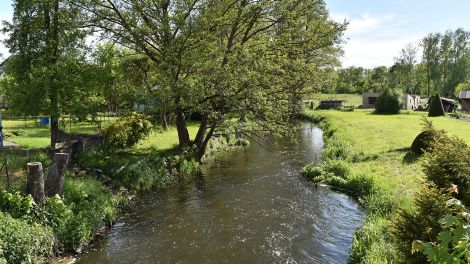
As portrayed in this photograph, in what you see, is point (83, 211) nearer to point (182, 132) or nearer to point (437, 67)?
point (182, 132)

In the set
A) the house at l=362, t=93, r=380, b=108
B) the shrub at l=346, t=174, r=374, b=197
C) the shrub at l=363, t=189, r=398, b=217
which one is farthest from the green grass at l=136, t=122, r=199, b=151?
the house at l=362, t=93, r=380, b=108

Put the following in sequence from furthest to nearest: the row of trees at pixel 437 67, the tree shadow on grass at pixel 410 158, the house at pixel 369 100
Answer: the row of trees at pixel 437 67
the house at pixel 369 100
the tree shadow on grass at pixel 410 158

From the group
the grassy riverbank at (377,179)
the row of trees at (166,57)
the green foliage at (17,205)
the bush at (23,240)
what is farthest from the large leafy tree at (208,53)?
the bush at (23,240)

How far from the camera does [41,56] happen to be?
67.0 feet

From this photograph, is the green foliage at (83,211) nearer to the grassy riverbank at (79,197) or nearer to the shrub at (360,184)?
the grassy riverbank at (79,197)

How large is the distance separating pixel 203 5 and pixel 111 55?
254 inches

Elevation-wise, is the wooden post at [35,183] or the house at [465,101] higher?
the house at [465,101]

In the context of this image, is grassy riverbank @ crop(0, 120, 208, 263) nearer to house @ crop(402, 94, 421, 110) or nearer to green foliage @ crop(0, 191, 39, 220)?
green foliage @ crop(0, 191, 39, 220)

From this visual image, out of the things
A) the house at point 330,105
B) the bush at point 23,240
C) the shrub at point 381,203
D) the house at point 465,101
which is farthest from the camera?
the house at point 330,105

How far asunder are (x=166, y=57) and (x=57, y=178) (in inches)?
412

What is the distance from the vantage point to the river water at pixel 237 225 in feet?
39.6

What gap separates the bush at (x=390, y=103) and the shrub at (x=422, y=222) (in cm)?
5324

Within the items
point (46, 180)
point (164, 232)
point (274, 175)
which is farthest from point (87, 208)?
point (274, 175)

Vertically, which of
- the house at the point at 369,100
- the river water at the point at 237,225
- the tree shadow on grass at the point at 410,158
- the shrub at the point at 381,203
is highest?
the house at the point at 369,100
